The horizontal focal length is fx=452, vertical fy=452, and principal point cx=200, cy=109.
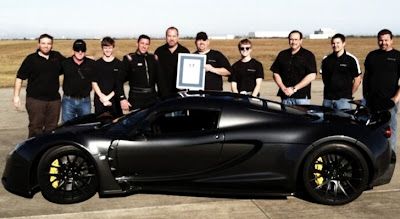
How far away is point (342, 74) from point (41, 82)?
172 inches

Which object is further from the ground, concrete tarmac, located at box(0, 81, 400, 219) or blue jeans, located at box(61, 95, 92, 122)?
blue jeans, located at box(61, 95, 92, 122)

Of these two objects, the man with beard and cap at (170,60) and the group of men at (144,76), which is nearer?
the group of men at (144,76)

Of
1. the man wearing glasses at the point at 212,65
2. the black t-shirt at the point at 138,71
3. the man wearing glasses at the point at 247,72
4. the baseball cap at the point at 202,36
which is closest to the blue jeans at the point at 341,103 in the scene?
the man wearing glasses at the point at 247,72

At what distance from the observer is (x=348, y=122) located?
4.89 meters

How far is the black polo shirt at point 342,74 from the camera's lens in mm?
6465

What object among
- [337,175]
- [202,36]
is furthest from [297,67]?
[337,175]

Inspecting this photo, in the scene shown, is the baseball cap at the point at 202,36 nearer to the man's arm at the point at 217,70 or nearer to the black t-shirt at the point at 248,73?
the man's arm at the point at 217,70

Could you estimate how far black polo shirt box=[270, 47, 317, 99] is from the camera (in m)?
6.66

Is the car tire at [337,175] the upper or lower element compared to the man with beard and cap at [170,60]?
lower

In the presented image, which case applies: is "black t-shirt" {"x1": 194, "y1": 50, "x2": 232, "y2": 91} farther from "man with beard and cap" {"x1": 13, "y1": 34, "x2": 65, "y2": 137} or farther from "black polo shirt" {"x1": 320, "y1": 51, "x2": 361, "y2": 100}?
"man with beard and cap" {"x1": 13, "y1": 34, "x2": 65, "y2": 137}

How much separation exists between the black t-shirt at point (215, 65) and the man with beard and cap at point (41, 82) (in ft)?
7.44

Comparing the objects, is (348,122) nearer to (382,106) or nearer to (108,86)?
(382,106)

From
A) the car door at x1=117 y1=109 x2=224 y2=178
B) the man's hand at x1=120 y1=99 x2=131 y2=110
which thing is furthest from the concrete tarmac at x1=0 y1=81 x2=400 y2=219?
the man's hand at x1=120 y1=99 x2=131 y2=110

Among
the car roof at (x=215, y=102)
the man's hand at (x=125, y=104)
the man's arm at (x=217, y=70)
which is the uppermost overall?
the man's arm at (x=217, y=70)
